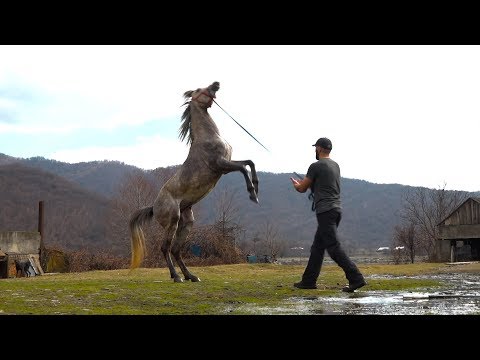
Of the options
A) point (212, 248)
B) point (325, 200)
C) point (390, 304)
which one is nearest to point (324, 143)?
point (325, 200)

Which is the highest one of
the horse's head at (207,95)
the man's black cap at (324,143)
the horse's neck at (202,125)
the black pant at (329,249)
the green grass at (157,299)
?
the horse's head at (207,95)

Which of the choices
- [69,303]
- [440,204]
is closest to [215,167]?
[69,303]

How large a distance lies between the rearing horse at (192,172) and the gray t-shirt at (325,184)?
1.38 meters

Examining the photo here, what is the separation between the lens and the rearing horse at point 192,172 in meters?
9.62

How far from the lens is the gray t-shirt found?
312 inches

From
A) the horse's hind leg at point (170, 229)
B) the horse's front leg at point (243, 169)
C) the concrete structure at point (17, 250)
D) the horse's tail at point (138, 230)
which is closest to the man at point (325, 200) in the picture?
the horse's front leg at point (243, 169)

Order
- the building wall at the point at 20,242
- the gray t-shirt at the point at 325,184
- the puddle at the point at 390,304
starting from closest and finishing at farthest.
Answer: the puddle at the point at 390,304, the gray t-shirt at the point at 325,184, the building wall at the point at 20,242

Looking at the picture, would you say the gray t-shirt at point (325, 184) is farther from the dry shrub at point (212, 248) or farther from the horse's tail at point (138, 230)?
the dry shrub at point (212, 248)

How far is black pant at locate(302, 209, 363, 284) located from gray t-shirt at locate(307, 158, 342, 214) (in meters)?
0.10

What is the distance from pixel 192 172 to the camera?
969 cm

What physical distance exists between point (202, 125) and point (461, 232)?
29943 mm

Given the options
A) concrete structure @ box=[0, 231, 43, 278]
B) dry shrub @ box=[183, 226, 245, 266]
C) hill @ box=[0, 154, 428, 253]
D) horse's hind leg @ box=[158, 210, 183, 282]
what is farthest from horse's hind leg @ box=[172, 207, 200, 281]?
hill @ box=[0, 154, 428, 253]
